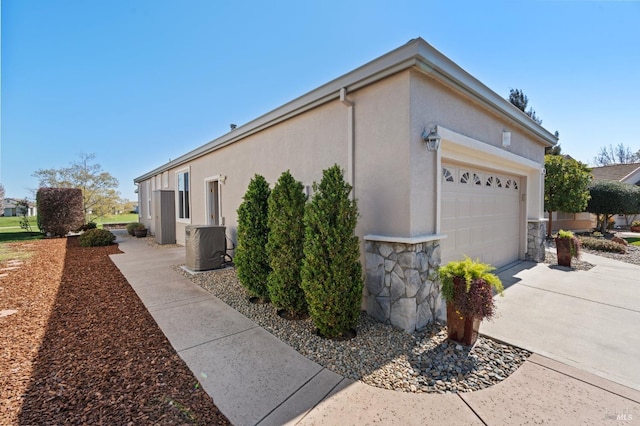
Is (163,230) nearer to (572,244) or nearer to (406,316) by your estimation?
(406,316)

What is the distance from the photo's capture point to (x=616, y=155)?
34.9 metres

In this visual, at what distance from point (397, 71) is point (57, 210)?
17.6 meters

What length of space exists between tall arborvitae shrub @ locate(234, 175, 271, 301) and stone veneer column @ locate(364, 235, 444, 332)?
5.92 feet

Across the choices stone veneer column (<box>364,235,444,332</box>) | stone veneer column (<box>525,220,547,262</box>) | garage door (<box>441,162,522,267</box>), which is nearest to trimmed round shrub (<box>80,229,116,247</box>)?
stone veneer column (<box>364,235,444,332</box>)

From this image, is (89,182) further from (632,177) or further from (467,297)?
(632,177)

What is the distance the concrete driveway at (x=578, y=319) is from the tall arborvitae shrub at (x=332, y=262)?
1938 millimetres

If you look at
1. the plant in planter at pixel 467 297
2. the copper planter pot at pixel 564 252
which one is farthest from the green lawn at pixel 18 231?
the copper planter pot at pixel 564 252

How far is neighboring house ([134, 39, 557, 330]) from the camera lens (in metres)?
3.73

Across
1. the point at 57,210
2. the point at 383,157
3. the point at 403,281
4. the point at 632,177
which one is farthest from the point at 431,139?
the point at 632,177

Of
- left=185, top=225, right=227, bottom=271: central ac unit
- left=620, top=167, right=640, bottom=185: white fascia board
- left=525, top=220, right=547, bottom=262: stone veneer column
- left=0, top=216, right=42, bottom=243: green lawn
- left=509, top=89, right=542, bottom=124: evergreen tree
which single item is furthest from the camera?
left=509, top=89, right=542, bottom=124: evergreen tree

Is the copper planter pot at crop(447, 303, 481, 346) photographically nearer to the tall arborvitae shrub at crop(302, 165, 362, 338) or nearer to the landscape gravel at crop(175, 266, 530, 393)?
the landscape gravel at crop(175, 266, 530, 393)

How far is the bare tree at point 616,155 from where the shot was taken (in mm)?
33844

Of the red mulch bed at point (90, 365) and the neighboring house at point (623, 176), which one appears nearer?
the red mulch bed at point (90, 365)

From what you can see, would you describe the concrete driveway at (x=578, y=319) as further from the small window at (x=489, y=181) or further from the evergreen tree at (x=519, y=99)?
the evergreen tree at (x=519, y=99)
